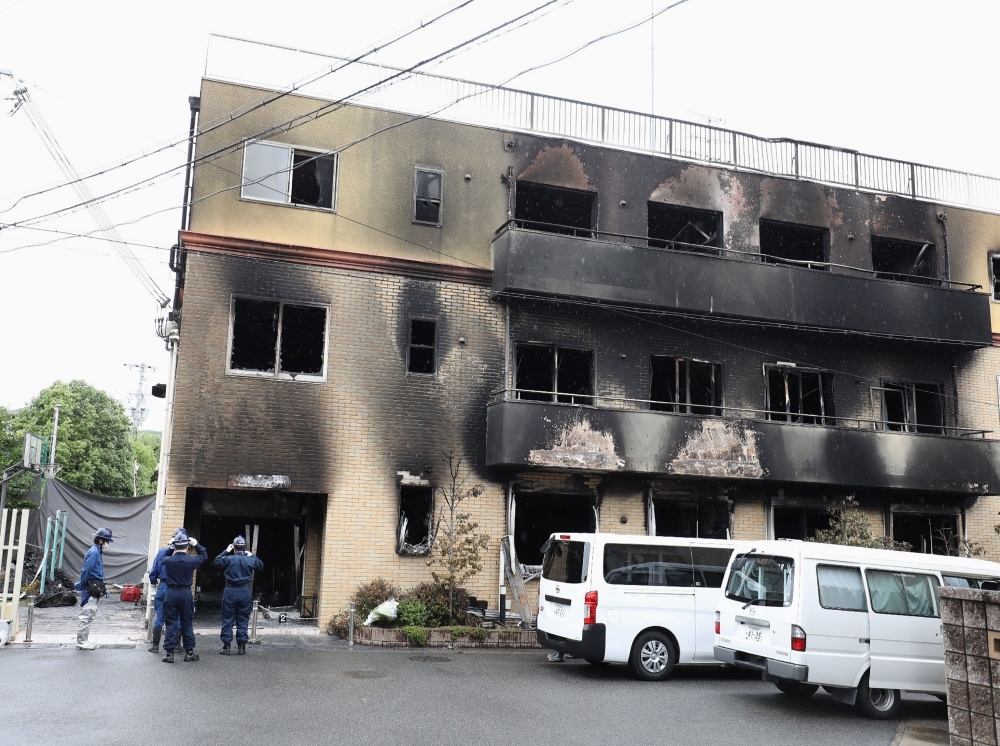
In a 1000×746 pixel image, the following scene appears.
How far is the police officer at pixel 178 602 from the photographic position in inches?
485

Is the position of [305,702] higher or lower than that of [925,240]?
lower

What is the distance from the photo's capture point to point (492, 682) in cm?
1150

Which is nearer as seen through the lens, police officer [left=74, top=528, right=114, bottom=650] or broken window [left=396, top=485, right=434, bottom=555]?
police officer [left=74, top=528, right=114, bottom=650]

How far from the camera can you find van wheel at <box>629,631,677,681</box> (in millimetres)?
12289

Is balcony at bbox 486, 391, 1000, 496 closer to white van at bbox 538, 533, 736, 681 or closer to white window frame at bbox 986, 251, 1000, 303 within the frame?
white window frame at bbox 986, 251, 1000, 303

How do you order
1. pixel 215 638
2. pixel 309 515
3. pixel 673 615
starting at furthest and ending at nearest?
pixel 309 515 < pixel 215 638 < pixel 673 615

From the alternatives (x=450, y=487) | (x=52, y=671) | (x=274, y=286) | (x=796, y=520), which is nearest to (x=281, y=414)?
(x=274, y=286)

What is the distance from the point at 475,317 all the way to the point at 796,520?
28.8 feet

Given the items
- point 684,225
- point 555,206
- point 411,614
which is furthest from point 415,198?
point 411,614

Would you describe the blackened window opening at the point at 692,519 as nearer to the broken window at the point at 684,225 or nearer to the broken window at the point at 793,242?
the broken window at the point at 684,225

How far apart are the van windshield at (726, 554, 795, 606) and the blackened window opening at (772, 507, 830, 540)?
29.1 ft

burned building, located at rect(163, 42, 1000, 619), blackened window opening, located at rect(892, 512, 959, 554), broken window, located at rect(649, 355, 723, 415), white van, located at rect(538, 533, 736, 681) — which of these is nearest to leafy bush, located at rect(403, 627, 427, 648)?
burned building, located at rect(163, 42, 1000, 619)

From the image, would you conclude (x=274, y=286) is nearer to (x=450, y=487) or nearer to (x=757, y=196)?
(x=450, y=487)

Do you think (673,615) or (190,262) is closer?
(673,615)
